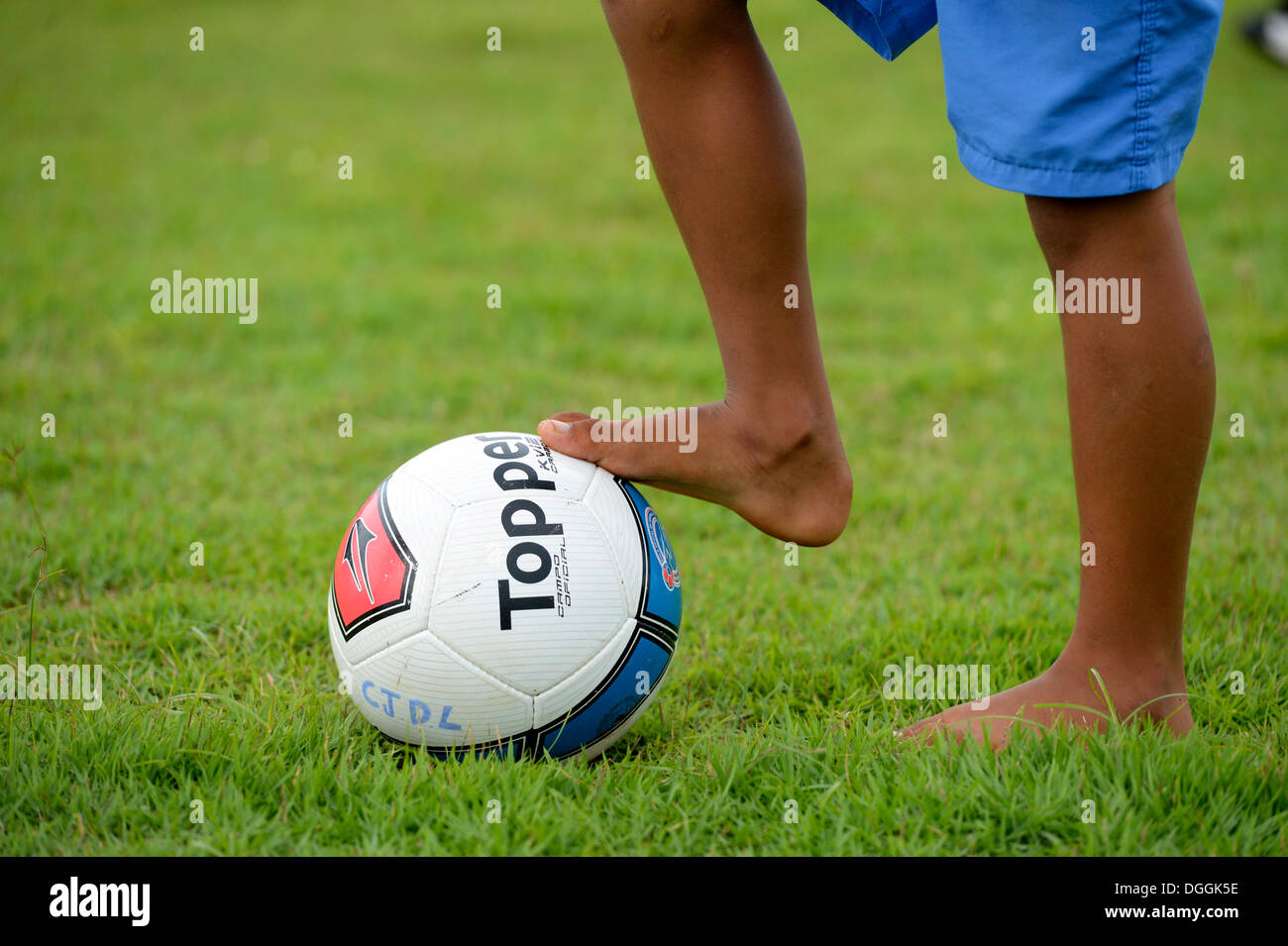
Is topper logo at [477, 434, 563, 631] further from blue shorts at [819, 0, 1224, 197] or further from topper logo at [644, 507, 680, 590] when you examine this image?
blue shorts at [819, 0, 1224, 197]

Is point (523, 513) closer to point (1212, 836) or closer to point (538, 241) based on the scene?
point (1212, 836)

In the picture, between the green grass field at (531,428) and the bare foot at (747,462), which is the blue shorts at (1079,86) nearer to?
the bare foot at (747,462)

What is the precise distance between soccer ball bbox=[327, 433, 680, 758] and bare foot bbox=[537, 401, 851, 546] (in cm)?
13

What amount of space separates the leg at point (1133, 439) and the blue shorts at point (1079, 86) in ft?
0.33

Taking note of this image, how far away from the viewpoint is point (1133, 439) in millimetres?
2049

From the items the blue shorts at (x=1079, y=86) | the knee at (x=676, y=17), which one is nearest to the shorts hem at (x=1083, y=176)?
the blue shorts at (x=1079, y=86)

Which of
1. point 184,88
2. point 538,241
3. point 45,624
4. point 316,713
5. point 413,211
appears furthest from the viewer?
point 184,88

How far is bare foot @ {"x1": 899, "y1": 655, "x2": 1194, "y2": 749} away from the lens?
2.23m

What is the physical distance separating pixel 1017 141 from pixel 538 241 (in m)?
5.10

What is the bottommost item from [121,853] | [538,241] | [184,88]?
[121,853]

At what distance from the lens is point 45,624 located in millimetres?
2932

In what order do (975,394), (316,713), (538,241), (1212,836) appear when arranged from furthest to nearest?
(538,241), (975,394), (316,713), (1212,836)

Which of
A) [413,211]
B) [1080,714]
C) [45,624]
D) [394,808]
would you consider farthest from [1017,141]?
[413,211]

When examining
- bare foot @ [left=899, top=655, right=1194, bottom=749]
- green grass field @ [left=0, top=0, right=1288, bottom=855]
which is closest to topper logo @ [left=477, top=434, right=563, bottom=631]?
green grass field @ [left=0, top=0, right=1288, bottom=855]
